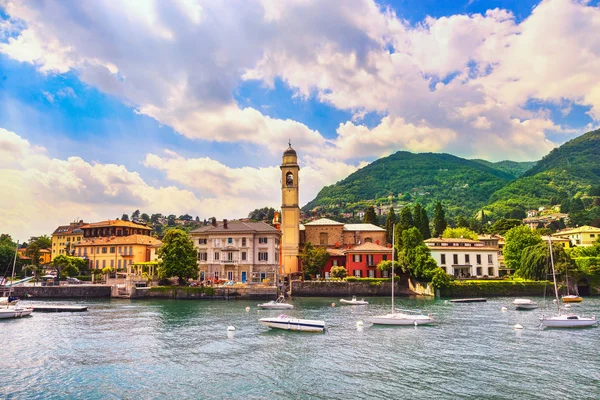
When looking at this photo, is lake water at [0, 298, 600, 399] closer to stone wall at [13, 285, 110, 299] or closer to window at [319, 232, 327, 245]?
stone wall at [13, 285, 110, 299]

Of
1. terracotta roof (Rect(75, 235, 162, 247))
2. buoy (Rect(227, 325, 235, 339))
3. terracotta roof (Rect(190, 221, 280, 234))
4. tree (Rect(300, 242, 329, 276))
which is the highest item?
terracotta roof (Rect(190, 221, 280, 234))

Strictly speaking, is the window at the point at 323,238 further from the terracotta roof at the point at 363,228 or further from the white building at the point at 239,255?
the white building at the point at 239,255

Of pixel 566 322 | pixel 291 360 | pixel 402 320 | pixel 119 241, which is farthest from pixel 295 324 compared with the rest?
pixel 119 241

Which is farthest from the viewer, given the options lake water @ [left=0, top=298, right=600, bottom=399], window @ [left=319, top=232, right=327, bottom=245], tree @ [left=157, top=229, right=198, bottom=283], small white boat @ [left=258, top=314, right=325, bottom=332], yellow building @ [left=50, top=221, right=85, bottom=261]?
yellow building @ [left=50, top=221, right=85, bottom=261]

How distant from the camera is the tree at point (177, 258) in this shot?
254 feet

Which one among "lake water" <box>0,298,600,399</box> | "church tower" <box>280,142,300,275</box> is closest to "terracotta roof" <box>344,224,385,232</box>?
"church tower" <box>280,142,300,275</box>

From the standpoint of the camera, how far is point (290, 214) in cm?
9419

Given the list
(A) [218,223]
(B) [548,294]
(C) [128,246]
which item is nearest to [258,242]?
(A) [218,223]

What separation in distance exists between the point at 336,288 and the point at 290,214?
2133cm

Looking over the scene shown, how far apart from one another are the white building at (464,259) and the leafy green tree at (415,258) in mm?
7601

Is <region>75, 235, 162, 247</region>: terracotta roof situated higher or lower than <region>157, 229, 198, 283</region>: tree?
higher

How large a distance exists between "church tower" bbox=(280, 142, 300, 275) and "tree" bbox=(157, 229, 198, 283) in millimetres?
20336

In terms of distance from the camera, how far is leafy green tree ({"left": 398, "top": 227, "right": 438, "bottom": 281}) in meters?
78.1

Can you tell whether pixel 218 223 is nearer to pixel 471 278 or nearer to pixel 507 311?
pixel 471 278
